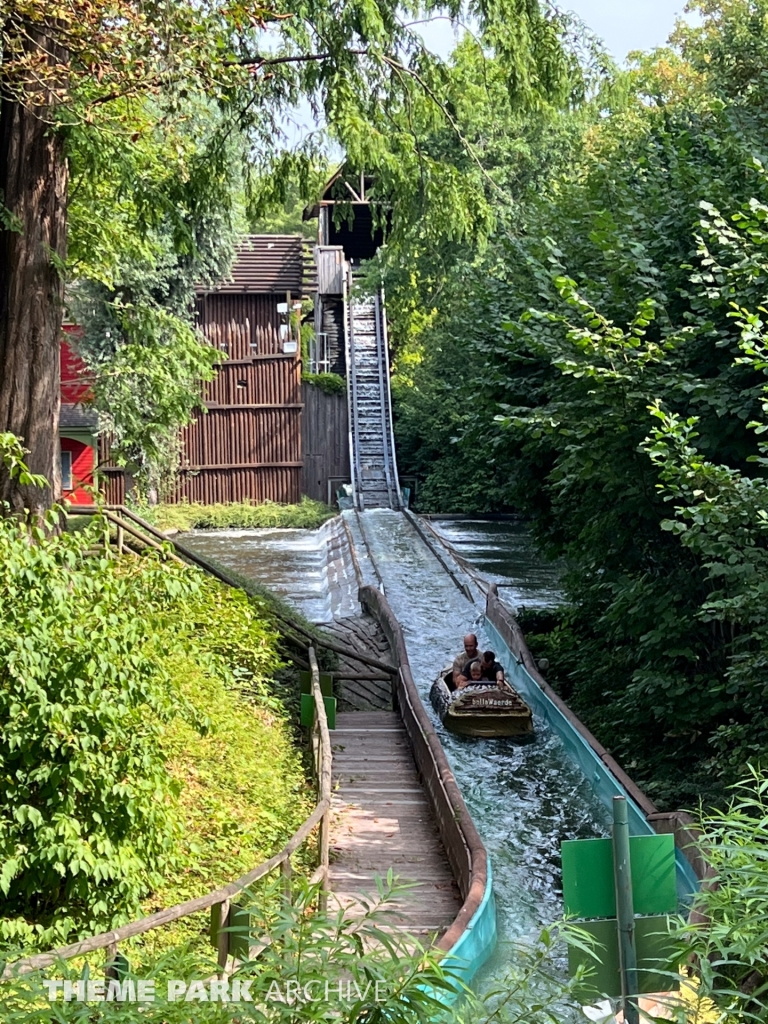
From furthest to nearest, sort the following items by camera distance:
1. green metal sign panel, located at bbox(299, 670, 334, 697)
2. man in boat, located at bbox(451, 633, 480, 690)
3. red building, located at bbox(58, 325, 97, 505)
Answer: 1. red building, located at bbox(58, 325, 97, 505)
2. man in boat, located at bbox(451, 633, 480, 690)
3. green metal sign panel, located at bbox(299, 670, 334, 697)

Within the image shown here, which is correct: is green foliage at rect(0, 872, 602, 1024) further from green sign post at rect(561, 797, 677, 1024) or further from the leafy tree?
the leafy tree

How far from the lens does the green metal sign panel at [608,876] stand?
3613 mm

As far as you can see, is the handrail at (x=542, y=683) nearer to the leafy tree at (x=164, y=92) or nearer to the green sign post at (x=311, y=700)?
the green sign post at (x=311, y=700)

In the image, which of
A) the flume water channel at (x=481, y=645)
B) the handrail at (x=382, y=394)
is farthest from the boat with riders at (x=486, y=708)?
the handrail at (x=382, y=394)

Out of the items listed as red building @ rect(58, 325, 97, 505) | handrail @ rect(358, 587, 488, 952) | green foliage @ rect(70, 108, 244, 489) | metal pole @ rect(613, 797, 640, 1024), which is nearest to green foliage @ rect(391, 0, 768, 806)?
handrail @ rect(358, 587, 488, 952)

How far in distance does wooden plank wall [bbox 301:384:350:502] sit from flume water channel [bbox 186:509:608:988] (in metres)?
3.28

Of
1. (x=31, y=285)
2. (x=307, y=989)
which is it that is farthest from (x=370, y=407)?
(x=307, y=989)

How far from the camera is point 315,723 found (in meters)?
10.4

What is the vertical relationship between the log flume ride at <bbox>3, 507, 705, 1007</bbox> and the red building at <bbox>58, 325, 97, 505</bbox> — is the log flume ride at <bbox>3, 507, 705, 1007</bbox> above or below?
below

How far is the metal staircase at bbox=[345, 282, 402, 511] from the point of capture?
31859mm

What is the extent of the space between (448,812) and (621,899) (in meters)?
5.42

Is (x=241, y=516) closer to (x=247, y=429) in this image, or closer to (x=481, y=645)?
(x=247, y=429)

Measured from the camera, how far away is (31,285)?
928 centimetres

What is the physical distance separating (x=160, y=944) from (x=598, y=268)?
341 inches
